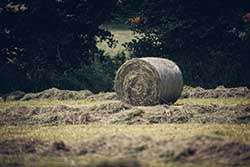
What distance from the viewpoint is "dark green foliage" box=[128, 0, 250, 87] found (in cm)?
3194

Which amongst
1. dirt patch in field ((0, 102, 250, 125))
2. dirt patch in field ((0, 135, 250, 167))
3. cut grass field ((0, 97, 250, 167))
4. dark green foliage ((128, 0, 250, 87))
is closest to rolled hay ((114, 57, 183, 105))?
dirt patch in field ((0, 102, 250, 125))

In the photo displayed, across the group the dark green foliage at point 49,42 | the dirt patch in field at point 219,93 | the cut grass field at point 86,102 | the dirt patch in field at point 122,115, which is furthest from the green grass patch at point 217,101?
the dark green foliage at point 49,42

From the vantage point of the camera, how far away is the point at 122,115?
60.2 feet

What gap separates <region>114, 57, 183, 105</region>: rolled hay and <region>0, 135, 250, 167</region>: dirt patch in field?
362 inches

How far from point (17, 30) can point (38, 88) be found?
2994 millimetres

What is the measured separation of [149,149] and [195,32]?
68.0 feet

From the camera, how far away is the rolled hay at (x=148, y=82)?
2239 cm

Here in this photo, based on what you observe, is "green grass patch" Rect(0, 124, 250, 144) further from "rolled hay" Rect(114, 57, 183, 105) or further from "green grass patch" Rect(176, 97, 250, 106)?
"green grass patch" Rect(176, 97, 250, 106)

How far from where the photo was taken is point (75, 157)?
476 inches

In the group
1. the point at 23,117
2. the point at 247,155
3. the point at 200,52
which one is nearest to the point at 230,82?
the point at 200,52

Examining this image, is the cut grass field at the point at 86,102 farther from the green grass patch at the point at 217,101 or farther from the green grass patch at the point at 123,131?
the green grass patch at the point at 123,131

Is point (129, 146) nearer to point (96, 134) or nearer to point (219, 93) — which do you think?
point (96, 134)

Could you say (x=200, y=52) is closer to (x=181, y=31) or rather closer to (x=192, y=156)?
(x=181, y=31)

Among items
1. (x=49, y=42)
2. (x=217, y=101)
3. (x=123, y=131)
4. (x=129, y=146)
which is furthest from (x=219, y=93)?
(x=129, y=146)
